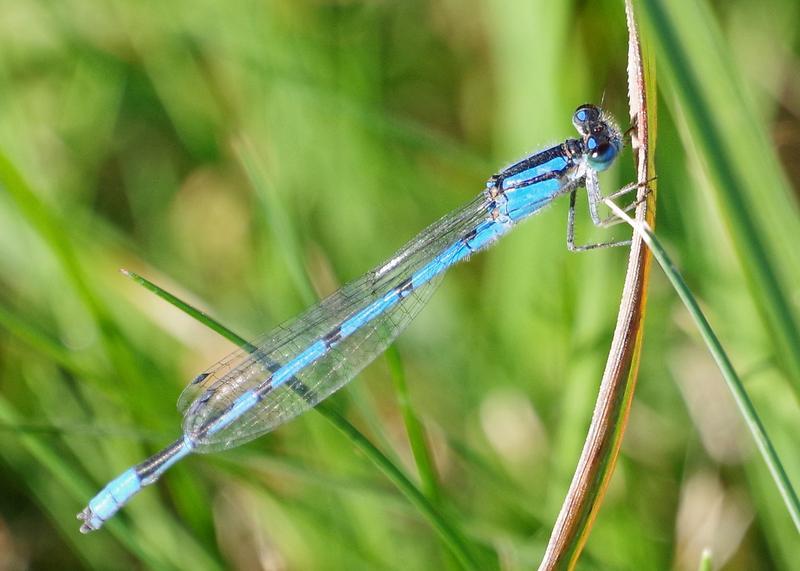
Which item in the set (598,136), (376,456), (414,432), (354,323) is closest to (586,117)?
(598,136)

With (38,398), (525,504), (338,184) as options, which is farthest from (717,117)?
(38,398)

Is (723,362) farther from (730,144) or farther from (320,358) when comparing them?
(320,358)

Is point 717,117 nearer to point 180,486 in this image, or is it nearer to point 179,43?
point 180,486

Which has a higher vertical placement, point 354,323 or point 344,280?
point 344,280

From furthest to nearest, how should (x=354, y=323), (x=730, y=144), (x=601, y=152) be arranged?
(x=354, y=323)
(x=601, y=152)
(x=730, y=144)

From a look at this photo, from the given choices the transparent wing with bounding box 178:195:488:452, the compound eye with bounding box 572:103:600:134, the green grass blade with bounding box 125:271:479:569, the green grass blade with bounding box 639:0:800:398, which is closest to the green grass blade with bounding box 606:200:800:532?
the green grass blade with bounding box 639:0:800:398

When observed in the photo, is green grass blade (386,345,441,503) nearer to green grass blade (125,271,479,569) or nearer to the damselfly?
green grass blade (125,271,479,569)
